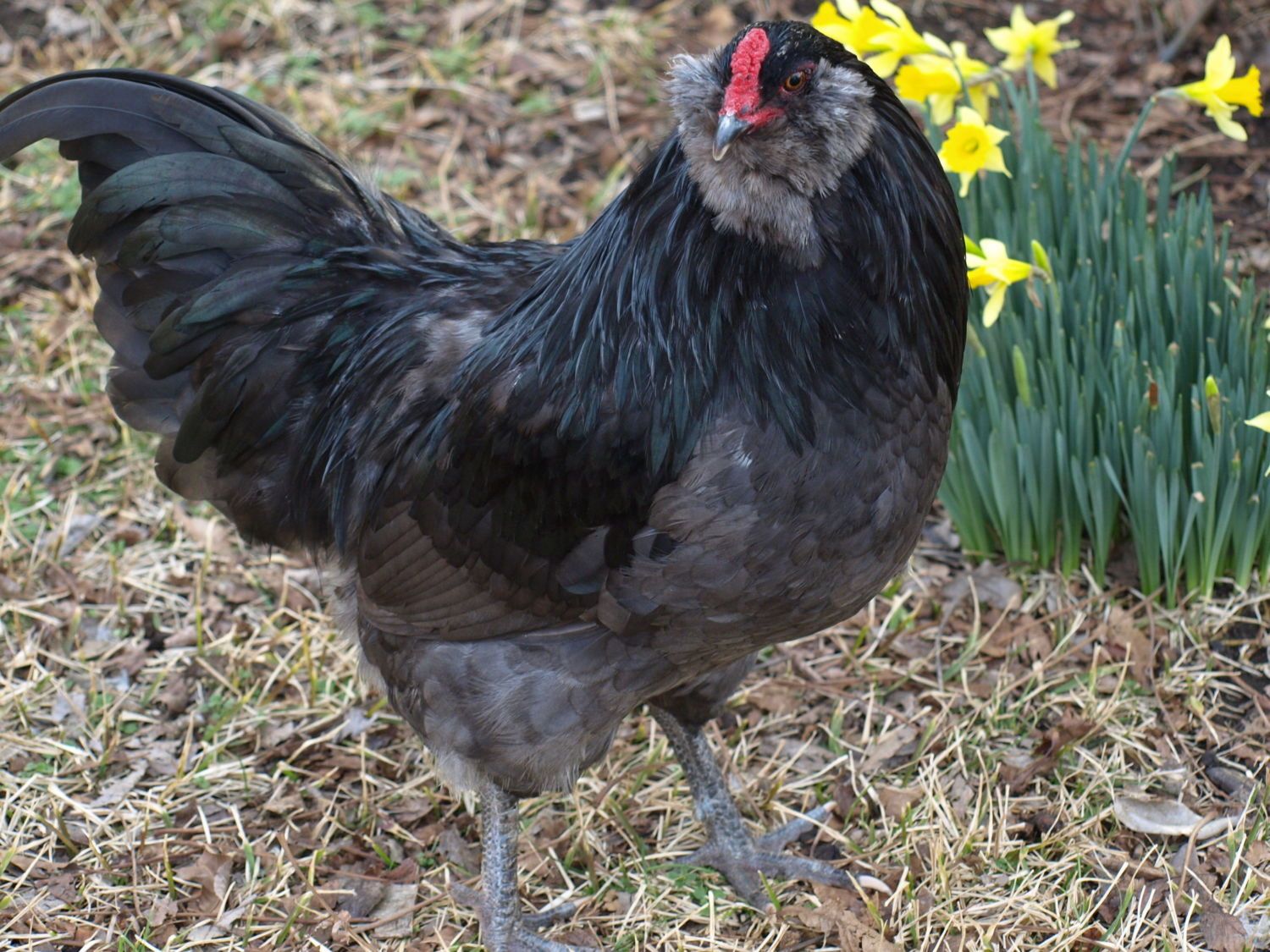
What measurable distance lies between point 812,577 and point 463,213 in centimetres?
355

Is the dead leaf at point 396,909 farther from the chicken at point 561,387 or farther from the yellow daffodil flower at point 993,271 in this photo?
the yellow daffodil flower at point 993,271

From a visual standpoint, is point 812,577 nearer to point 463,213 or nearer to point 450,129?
point 463,213

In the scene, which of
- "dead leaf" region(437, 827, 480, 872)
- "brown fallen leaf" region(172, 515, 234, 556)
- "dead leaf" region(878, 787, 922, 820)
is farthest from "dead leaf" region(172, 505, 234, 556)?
"dead leaf" region(878, 787, 922, 820)

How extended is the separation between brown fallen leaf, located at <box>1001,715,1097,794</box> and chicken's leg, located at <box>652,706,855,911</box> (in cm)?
59

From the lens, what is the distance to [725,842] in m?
3.96

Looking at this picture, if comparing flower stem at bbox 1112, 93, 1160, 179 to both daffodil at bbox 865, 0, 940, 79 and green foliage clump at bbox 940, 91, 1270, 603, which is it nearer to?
green foliage clump at bbox 940, 91, 1270, 603

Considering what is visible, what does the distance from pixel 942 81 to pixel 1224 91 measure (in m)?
0.79

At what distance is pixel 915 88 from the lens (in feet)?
13.4

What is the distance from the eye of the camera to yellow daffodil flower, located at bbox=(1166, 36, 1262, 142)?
387cm

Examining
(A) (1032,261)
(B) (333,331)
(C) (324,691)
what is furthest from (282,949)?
(A) (1032,261)

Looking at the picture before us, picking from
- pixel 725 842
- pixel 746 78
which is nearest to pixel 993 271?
pixel 746 78

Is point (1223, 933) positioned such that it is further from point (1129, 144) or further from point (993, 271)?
point (1129, 144)

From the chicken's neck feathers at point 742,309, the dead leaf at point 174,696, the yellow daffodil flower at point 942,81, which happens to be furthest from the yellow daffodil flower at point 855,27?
the dead leaf at point 174,696

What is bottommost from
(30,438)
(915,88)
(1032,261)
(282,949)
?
(282,949)
